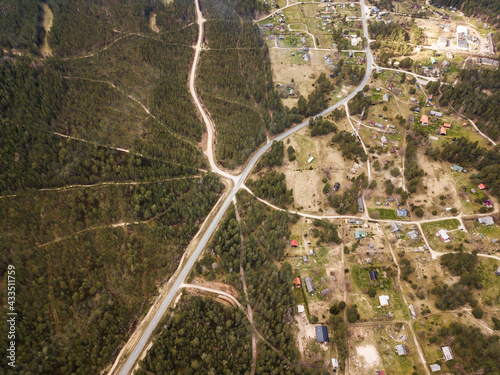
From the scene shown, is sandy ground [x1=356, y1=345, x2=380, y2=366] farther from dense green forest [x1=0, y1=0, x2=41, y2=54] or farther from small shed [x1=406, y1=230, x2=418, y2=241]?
dense green forest [x1=0, y1=0, x2=41, y2=54]

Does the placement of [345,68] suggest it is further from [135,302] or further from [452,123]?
[135,302]

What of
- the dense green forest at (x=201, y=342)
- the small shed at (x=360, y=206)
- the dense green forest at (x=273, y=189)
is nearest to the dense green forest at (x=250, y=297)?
the dense green forest at (x=201, y=342)

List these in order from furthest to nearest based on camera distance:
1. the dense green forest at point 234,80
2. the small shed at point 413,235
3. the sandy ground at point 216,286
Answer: the dense green forest at point 234,80
the small shed at point 413,235
the sandy ground at point 216,286

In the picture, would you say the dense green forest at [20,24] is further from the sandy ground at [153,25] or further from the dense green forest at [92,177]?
the sandy ground at [153,25]

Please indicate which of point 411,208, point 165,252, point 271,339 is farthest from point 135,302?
point 411,208

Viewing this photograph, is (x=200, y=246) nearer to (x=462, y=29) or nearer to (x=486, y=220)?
(x=486, y=220)

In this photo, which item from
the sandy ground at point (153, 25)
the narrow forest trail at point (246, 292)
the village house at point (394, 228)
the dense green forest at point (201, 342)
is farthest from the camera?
the sandy ground at point (153, 25)
